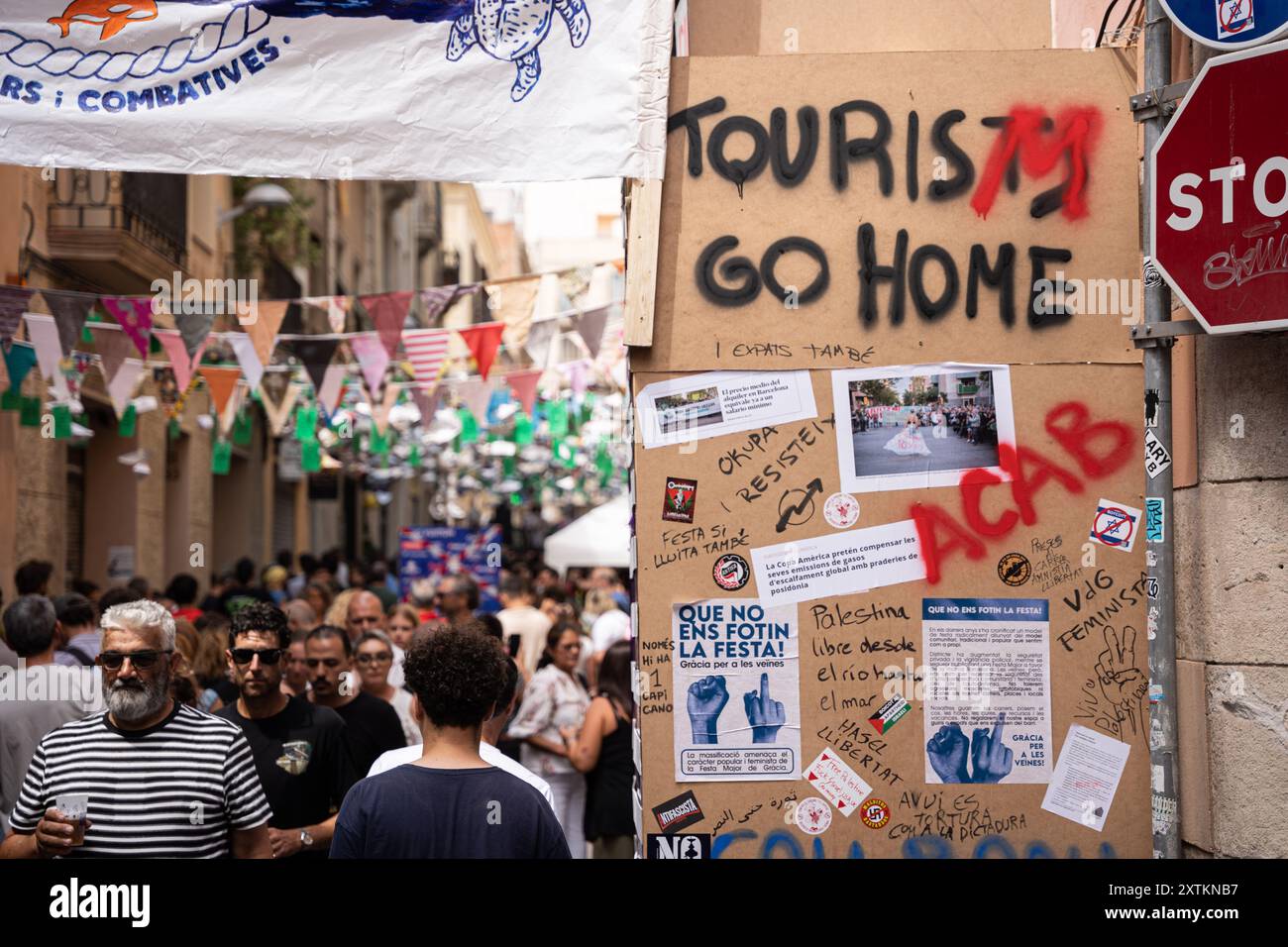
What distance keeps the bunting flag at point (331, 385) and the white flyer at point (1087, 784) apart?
9411 mm

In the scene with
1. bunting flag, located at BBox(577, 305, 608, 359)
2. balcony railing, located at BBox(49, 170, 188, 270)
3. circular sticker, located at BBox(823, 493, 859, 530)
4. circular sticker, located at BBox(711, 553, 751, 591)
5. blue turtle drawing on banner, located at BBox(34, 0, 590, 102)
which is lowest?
circular sticker, located at BBox(711, 553, 751, 591)

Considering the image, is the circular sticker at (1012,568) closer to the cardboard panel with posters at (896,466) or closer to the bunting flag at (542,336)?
the cardboard panel with posters at (896,466)

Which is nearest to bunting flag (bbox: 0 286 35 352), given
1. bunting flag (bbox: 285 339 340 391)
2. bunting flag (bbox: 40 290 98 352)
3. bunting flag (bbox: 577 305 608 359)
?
bunting flag (bbox: 40 290 98 352)

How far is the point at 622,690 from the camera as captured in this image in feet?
25.7

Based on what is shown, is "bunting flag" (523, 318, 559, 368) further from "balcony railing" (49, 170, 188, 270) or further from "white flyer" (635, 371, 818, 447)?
"white flyer" (635, 371, 818, 447)

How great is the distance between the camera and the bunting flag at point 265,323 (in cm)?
1120

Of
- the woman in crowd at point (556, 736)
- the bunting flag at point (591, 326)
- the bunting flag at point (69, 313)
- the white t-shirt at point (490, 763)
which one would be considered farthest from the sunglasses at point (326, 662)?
the bunting flag at point (591, 326)

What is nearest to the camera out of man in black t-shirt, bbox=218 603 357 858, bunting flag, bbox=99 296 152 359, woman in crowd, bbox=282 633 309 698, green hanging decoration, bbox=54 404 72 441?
man in black t-shirt, bbox=218 603 357 858

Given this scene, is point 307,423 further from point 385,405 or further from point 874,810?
point 874,810

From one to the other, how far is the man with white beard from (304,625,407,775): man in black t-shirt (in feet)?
7.28

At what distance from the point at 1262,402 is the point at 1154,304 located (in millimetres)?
427

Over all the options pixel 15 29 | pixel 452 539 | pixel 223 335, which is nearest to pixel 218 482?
pixel 452 539

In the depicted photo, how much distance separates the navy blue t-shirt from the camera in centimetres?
356

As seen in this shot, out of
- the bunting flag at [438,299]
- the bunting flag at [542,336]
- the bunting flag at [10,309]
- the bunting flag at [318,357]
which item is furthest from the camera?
the bunting flag at [318,357]
